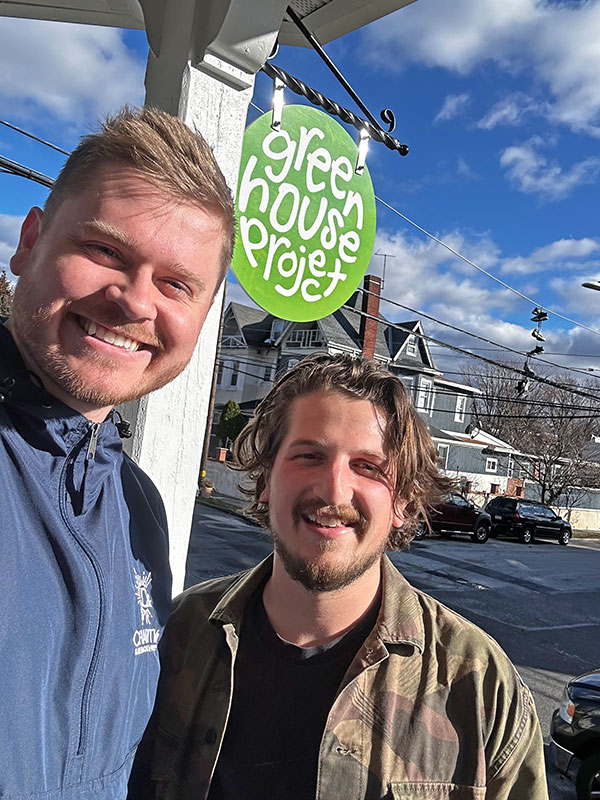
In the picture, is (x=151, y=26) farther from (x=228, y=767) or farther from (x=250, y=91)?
(x=228, y=767)

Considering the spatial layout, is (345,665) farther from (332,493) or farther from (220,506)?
(220,506)

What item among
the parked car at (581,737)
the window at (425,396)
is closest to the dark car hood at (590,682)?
the parked car at (581,737)

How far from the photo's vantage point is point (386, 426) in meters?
1.96

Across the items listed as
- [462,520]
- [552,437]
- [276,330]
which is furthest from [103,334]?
[552,437]

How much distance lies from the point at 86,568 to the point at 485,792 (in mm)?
1084

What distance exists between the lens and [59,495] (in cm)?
120

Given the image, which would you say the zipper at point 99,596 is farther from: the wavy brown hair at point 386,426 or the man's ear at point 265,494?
the man's ear at point 265,494

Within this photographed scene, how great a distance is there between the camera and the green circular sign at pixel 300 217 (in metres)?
1.97

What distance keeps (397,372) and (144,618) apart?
30554 mm

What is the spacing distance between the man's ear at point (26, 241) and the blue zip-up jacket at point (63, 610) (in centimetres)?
16

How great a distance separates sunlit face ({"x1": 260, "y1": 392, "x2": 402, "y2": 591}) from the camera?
1734mm

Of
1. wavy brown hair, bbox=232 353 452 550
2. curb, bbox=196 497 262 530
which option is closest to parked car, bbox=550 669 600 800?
wavy brown hair, bbox=232 353 452 550

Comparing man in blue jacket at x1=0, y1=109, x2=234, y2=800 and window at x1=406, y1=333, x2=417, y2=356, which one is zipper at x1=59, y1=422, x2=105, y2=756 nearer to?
man in blue jacket at x1=0, y1=109, x2=234, y2=800

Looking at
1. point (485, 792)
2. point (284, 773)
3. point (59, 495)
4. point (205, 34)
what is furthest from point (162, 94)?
point (485, 792)
